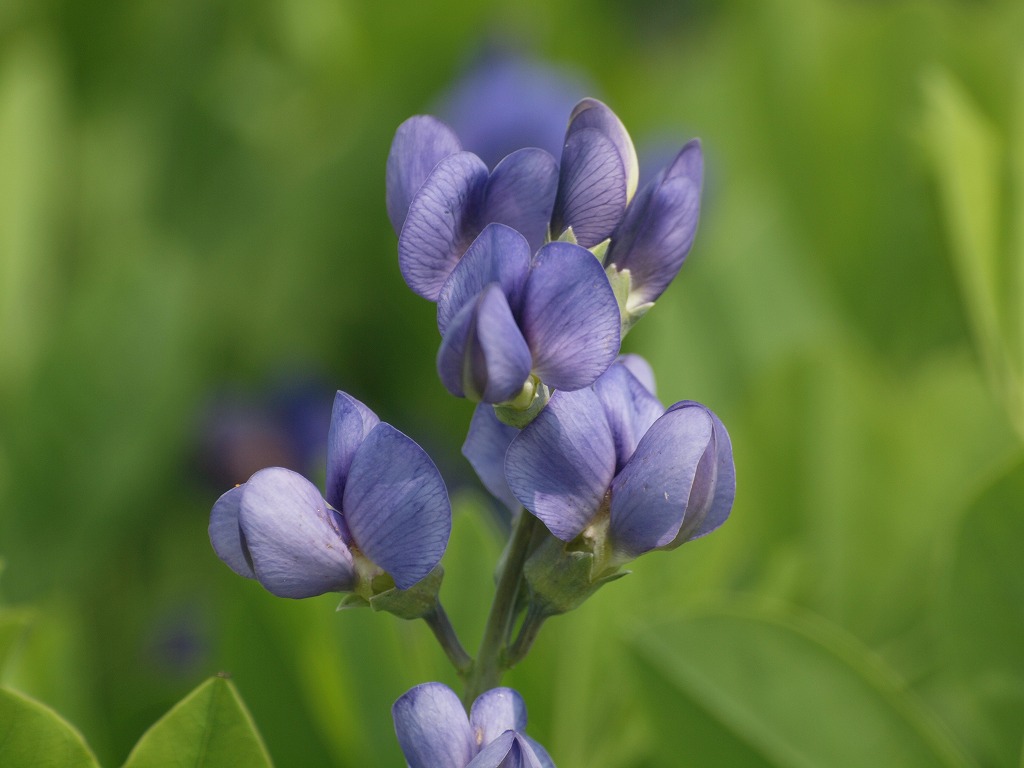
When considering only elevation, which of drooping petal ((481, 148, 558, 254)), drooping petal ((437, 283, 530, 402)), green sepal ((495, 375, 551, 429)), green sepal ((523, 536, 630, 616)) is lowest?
green sepal ((523, 536, 630, 616))

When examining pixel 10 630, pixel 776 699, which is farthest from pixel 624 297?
pixel 10 630

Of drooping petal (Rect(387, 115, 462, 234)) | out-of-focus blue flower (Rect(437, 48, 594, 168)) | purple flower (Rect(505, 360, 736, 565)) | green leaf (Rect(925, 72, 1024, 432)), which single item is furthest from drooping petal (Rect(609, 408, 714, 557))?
out-of-focus blue flower (Rect(437, 48, 594, 168))

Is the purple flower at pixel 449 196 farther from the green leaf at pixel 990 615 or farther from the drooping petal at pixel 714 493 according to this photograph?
the green leaf at pixel 990 615

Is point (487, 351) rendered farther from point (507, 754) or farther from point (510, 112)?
point (510, 112)

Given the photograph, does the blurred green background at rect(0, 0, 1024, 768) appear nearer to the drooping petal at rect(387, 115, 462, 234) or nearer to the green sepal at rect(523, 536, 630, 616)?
the green sepal at rect(523, 536, 630, 616)

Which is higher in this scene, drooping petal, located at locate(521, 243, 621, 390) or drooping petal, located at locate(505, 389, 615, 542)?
drooping petal, located at locate(521, 243, 621, 390)

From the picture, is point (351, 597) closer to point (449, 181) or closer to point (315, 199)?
point (449, 181)

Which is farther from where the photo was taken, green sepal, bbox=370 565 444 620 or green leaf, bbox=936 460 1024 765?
green leaf, bbox=936 460 1024 765
